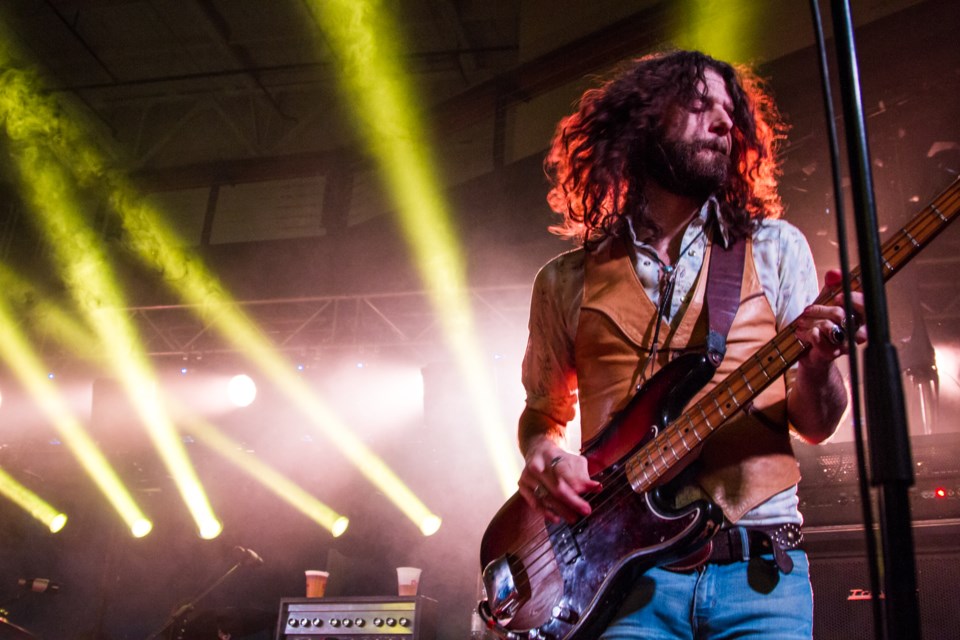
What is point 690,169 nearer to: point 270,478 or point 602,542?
point 602,542

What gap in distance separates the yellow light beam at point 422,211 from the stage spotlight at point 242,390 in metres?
2.44

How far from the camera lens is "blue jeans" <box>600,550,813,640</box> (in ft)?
4.69

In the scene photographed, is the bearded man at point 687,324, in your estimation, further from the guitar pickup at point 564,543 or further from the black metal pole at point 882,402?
the black metal pole at point 882,402

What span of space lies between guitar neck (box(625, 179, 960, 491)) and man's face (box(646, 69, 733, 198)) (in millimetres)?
478

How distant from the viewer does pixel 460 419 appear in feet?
22.1

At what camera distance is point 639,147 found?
2.20 m

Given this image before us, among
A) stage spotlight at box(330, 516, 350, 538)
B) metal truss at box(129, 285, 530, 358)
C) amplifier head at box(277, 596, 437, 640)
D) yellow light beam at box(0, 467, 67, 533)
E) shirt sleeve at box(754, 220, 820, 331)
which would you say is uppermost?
metal truss at box(129, 285, 530, 358)

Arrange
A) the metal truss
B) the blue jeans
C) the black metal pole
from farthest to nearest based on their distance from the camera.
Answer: the metal truss < the blue jeans < the black metal pole

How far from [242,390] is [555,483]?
6892 millimetres

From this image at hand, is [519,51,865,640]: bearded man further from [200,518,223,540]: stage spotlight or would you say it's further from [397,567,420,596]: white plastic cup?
[200,518,223,540]: stage spotlight

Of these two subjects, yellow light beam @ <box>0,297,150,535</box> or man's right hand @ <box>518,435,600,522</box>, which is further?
yellow light beam @ <box>0,297,150,535</box>

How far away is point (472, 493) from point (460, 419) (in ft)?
2.15

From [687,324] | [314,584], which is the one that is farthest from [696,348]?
[314,584]

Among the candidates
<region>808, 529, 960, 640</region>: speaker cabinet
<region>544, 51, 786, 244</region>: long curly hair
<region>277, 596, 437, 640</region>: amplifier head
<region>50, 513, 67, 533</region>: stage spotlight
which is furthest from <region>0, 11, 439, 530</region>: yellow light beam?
<region>544, 51, 786, 244</region>: long curly hair
